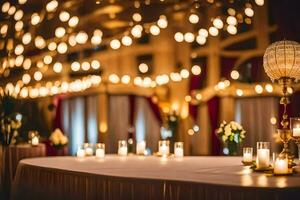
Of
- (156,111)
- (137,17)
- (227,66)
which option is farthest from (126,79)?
(227,66)

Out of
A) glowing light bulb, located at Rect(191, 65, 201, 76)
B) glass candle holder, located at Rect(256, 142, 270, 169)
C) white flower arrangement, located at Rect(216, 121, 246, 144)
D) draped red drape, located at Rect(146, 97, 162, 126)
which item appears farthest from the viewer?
draped red drape, located at Rect(146, 97, 162, 126)

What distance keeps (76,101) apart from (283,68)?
7581mm

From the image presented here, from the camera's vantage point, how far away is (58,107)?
10602 mm

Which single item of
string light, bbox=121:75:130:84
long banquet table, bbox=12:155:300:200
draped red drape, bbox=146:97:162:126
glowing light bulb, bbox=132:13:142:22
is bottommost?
long banquet table, bbox=12:155:300:200

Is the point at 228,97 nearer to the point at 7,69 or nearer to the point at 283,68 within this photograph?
the point at 7,69

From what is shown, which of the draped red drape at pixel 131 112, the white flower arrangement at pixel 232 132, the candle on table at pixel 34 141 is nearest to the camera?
the white flower arrangement at pixel 232 132

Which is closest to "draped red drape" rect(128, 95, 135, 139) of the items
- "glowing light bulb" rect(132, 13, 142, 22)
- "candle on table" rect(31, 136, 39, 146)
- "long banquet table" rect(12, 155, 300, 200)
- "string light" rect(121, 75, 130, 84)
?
"string light" rect(121, 75, 130, 84)

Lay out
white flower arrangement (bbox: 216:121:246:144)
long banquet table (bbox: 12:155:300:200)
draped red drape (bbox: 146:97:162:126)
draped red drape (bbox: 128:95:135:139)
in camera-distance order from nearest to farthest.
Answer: long banquet table (bbox: 12:155:300:200), white flower arrangement (bbox: 216:121:246:144), draped red drape (bbox: 146:97:162:126), draped red drape (bbox: 128:95:135:139)

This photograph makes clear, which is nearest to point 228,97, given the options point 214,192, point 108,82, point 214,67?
point 214,67

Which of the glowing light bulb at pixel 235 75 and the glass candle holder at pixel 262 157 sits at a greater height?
the glowing light bulb at pixel 235 75

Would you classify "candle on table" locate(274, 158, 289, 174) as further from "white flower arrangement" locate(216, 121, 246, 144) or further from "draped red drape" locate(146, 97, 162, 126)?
"draped red drape" locate(146, 97, 162, 126)

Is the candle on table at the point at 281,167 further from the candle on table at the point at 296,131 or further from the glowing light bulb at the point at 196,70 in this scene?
the glowing light bulb at the point at 196,70

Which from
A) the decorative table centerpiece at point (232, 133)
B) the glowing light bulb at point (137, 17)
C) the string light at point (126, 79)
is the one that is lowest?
the decorative table centerpiece at point (232, 133)

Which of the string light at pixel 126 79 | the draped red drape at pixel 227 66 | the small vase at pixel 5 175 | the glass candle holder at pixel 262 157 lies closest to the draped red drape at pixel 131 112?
the string light at pixel 126 79
